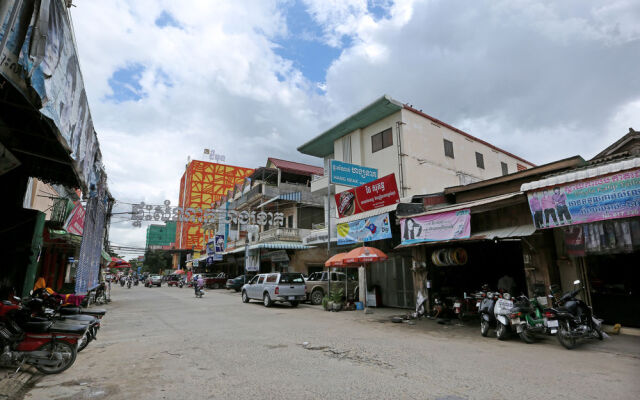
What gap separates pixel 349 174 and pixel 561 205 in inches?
366

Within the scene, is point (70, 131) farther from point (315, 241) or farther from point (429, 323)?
point (315, 241)

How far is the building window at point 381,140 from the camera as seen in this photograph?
1983 centimetres

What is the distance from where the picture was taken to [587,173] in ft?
26.5

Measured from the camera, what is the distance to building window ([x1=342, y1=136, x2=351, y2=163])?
2214 cm

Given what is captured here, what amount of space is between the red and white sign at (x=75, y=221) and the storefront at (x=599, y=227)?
1307 cm

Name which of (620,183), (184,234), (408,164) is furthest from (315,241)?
(184,234)

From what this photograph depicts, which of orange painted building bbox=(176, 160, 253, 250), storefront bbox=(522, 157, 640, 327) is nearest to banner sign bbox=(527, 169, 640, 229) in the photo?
storefront bbox=(522, 157, 640, 327)

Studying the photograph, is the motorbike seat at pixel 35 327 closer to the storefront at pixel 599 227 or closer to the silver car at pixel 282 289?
the storefront at pixel 599 227

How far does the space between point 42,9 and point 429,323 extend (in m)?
12.5

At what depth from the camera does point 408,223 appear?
12805 millimetres

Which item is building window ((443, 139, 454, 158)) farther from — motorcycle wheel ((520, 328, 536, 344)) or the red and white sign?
the red and white sign

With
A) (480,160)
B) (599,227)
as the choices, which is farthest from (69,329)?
(480,160)

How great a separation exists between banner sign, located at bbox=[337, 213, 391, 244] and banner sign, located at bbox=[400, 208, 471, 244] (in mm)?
1634

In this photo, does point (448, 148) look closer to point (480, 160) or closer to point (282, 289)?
point (480, 160)
